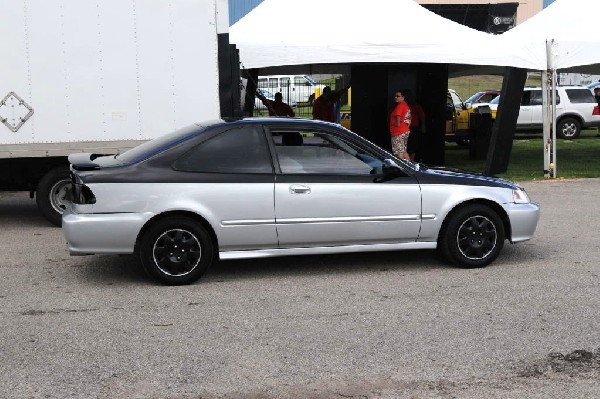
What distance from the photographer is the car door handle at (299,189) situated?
22.6 feet

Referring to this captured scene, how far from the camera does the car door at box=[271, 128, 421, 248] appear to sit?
6.91 metres

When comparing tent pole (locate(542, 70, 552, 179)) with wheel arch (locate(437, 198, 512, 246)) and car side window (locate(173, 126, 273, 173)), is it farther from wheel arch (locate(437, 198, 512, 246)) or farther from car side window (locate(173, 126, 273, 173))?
car side window (locate(173, 126, 273, 173))

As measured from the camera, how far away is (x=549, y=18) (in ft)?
48.1

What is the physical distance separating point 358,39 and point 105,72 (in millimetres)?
5040

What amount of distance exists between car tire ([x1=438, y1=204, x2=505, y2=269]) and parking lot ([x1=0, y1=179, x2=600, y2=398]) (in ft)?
0.46

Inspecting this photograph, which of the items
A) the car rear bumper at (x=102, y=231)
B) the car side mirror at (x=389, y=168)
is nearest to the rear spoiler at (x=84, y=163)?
the car rear bumper at (x=102, y=231)

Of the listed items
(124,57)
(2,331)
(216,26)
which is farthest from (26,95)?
(2,331)

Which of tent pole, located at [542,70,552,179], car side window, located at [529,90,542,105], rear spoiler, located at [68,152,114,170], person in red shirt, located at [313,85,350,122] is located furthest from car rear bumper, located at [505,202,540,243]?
car side window, located at [529,90,542,105]

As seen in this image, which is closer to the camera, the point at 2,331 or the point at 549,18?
the point at 2,331

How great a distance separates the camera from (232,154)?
6969 millimetres

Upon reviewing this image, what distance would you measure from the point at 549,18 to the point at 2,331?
1212 cm

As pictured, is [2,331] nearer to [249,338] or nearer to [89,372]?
[89,372]

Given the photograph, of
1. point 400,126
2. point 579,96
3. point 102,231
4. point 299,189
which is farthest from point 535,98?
point 102,231

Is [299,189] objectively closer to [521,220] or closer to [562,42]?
[521,220]
